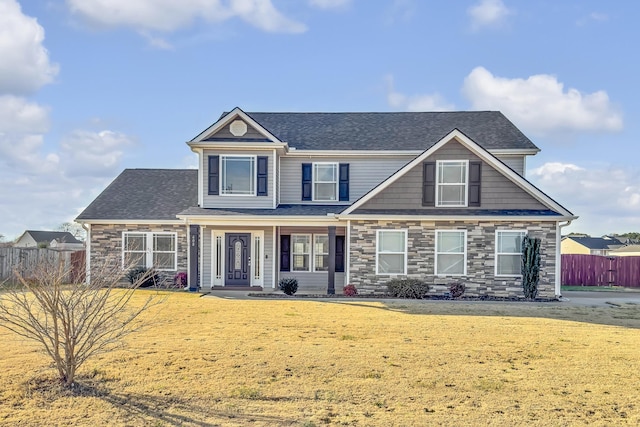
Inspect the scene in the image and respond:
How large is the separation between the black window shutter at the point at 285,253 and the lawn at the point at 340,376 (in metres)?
8.64

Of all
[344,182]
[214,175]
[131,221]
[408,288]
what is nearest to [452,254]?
[408,288]

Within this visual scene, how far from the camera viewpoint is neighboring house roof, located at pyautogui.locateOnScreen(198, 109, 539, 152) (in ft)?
67.6

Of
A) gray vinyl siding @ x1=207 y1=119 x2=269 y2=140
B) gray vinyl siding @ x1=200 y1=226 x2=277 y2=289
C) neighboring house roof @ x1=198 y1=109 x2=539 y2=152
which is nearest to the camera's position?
gray vinyl siding @ x1=207 y1=119 x2=269 y2=140

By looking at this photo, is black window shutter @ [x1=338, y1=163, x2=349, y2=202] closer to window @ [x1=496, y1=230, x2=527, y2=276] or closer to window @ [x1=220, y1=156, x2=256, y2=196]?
window @ [x1=220, y1=156, x2=256, y2=196]

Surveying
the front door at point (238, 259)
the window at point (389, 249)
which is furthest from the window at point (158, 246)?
the window at point (389, 249)

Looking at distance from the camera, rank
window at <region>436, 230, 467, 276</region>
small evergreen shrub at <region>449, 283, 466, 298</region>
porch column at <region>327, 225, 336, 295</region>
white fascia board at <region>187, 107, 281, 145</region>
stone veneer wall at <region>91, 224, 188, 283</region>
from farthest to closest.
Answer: stone veneer wall at <region>91, 224, 188, 283</region> < white fascia board at <region>187, 107, 281, 145</region> < porch column at <region>327, 225, 336, 295</region> < window at <region>436, 230, 467, 276</region> < small evergreen shrub at <region>449, 283, 466, 298</region>

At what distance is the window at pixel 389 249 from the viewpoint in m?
17.4

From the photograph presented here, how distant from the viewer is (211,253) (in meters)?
19.5

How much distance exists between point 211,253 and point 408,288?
8.09 metres

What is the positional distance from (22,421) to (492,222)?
15317 millimetres

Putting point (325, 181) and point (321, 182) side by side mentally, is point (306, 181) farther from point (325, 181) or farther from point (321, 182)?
point (325, 181)

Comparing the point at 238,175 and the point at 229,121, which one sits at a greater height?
the point at 229,121

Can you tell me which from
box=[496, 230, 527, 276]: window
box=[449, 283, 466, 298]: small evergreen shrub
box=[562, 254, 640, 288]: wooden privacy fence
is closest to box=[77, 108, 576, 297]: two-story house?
box=[496, 230, 527, 276]: window

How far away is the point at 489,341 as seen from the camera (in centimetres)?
938
